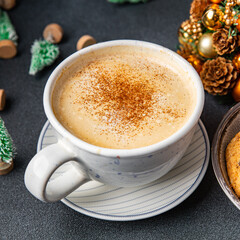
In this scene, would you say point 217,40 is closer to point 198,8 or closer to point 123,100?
point 198,8

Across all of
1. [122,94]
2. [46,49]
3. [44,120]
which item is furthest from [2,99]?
[122,94]

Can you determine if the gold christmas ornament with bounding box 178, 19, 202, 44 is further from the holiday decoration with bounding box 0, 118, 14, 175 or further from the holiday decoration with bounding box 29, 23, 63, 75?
the holiday decoration with bounding box 0, 118, 14, 175

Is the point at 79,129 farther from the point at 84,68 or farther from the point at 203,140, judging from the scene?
the point at 203,140

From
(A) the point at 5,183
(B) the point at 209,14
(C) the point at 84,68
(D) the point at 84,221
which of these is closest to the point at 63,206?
(D) the point at 84,221

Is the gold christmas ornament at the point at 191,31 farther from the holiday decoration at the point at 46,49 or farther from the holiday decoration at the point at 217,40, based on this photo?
the holiday decoration at the point at 46,49

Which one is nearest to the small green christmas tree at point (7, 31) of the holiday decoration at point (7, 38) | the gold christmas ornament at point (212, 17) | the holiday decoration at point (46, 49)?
the holiday decoration at point (7, 38)

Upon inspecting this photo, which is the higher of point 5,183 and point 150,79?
point 150,79
